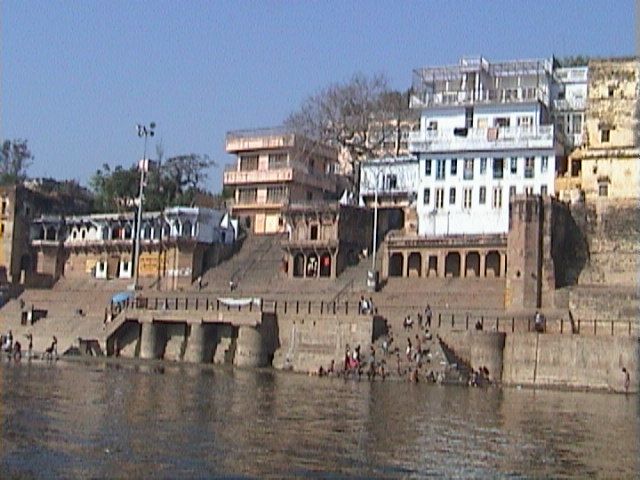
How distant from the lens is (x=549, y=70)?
7081 centimetres

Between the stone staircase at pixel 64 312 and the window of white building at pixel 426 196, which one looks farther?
the window of white building at pixel 426 196

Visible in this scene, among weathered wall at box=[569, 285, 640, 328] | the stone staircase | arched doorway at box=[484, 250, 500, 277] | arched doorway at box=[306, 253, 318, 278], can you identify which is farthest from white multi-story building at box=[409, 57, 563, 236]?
the stone staircase

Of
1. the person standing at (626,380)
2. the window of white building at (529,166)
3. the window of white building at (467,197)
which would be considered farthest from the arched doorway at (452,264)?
the person standing at (626,380)

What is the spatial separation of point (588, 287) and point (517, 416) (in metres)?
22.9

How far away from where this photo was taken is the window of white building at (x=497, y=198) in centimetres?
6475

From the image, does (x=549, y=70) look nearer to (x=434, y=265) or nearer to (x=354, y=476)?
(x=434, y=265)

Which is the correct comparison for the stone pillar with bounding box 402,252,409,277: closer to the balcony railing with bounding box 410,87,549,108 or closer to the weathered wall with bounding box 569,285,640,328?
the balcony railing with bounding box 410,87,549,108

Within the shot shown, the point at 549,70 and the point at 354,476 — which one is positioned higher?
the point at 549,70

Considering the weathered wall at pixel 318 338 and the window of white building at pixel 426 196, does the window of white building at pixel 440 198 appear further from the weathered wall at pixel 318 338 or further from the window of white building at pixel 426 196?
the weathered wall at pixel 318 338

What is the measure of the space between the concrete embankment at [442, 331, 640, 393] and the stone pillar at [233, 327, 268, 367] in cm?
992

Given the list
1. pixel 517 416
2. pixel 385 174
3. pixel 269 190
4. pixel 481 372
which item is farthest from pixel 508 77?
pixel 517 416

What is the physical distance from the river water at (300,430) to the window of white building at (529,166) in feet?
78.1

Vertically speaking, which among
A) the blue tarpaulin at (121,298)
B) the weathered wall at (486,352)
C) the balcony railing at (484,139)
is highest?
the balcony railing at (484,139)

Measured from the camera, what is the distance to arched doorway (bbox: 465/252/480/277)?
207 ft
